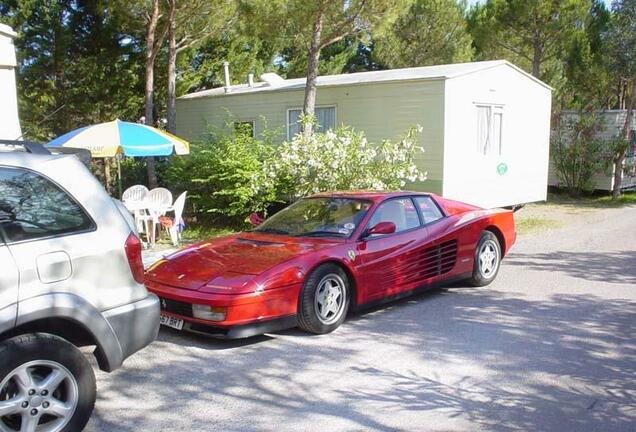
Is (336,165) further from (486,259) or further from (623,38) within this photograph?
(623,38)

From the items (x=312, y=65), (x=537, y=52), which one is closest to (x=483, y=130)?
(x=312, y=65)

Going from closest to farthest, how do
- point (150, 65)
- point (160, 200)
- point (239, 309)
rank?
1. point (239, 309)
2. point (160, 200)
3. point (150, 65)

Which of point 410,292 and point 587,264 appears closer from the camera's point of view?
point 410,292

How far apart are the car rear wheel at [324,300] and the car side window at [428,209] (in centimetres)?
150

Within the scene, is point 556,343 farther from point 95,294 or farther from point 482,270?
point 95,294

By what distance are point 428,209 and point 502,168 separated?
297 inches

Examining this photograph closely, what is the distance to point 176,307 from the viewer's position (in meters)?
5.39

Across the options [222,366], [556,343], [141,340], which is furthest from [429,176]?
[141,340]

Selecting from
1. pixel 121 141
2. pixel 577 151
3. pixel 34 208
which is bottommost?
pixel 34 208

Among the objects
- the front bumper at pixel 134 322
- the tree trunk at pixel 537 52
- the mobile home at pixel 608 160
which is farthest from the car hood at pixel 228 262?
the tree trunk at pixel 537 52

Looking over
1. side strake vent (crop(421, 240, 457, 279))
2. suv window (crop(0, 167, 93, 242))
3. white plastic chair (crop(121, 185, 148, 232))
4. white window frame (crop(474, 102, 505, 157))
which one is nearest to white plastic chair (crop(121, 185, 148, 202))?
white plastic chair (crop(121, 185, 148, 232))

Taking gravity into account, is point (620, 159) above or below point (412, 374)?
above

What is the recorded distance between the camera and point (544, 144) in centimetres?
1548

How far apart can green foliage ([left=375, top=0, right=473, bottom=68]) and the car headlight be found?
20.9 metres
